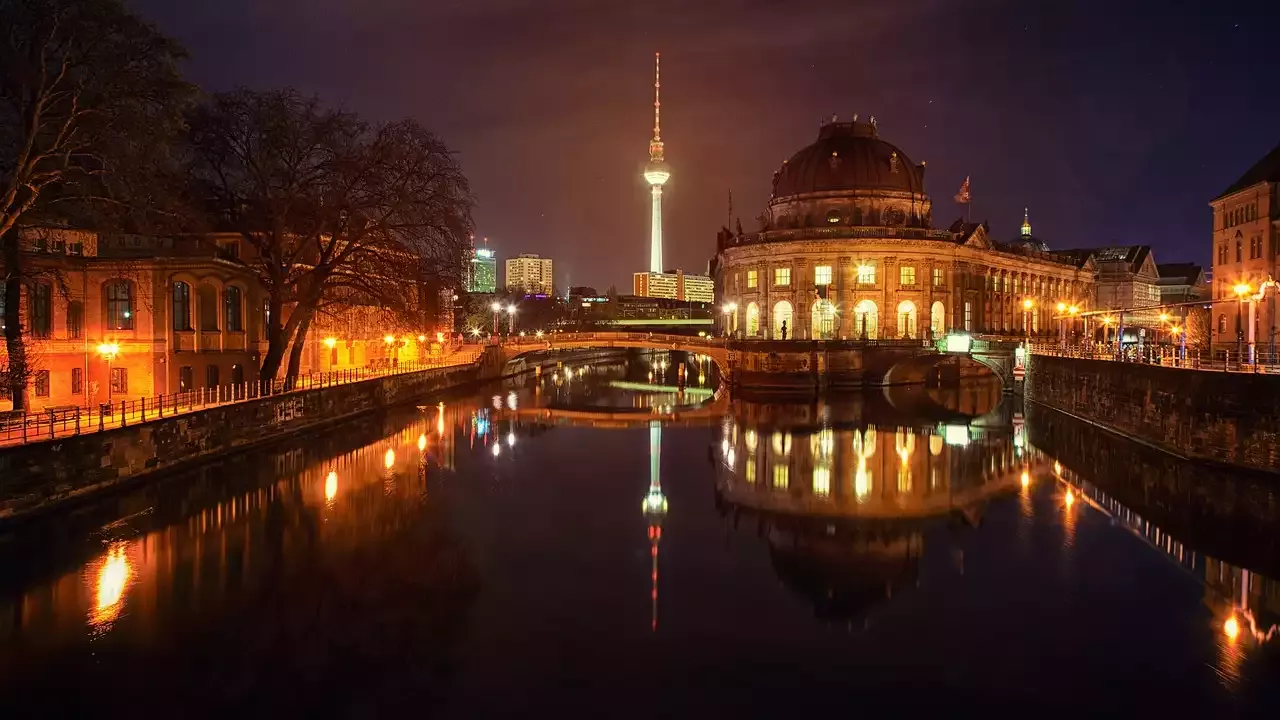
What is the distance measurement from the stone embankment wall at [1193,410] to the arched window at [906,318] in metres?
46.1

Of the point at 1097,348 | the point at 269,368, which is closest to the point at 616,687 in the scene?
the point at 269,368

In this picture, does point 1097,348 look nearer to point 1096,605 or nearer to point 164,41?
point 1096,605

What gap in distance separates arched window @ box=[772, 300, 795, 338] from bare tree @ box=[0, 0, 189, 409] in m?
75.5

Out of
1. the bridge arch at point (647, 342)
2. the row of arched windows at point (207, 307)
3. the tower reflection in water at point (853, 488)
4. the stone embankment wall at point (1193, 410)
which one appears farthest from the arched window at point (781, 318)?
the row of arched windows at point (207, 307)

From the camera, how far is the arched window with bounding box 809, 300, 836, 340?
312ft

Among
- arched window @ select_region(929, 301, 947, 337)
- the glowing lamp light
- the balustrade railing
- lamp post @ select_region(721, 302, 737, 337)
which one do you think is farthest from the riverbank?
arched window @ select_region(929, 301, 947, 337)

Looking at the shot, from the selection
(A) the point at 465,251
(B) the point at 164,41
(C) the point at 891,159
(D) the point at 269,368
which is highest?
(C) the point at 891,159

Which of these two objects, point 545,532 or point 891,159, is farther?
point 891,159

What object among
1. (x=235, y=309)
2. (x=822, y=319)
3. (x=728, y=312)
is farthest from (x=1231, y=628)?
(x=728, y=312)

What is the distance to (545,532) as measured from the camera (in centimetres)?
2789

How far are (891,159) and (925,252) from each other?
1497cm

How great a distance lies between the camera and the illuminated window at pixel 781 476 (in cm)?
3625

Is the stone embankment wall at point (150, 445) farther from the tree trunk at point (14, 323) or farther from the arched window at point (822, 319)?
the arched window at point (822, 319)

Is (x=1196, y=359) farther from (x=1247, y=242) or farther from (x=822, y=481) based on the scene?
(x=1247, y=242)
